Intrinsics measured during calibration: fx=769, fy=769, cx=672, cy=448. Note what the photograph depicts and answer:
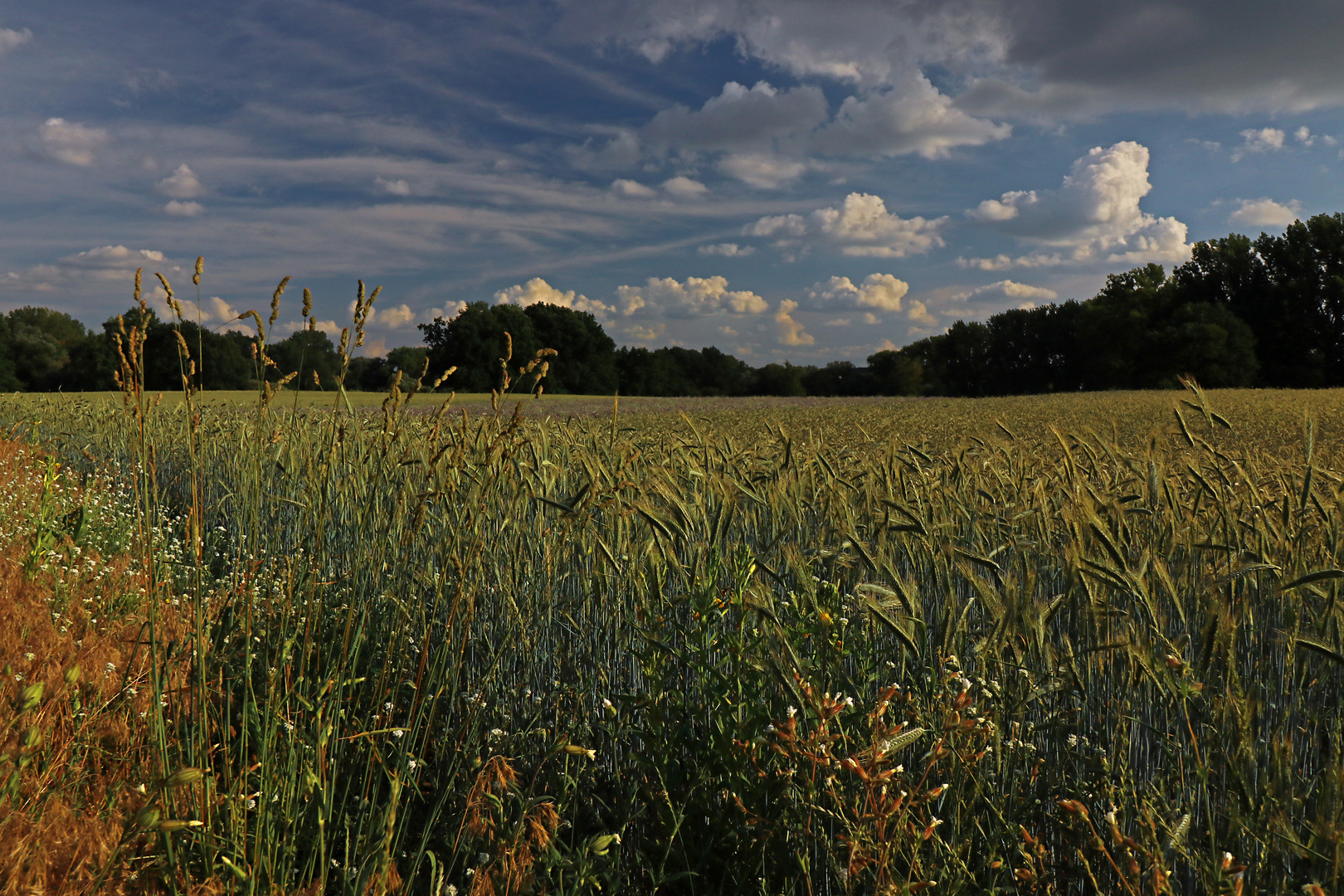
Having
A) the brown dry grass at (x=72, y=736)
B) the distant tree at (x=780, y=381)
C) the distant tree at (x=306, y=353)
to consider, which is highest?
the distant tree at (x=780, y=381)

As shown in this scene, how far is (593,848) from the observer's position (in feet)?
4.73

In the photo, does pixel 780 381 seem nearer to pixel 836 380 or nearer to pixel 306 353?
pixel 836 380

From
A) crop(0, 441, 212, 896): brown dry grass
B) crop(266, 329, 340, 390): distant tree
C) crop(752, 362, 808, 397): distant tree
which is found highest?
crop(752, 362, 808, 397): distant tree

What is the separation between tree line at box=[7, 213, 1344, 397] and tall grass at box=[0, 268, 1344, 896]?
98.0ft

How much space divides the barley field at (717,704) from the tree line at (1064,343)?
2967 centimetres

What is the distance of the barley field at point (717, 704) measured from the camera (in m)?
1.43

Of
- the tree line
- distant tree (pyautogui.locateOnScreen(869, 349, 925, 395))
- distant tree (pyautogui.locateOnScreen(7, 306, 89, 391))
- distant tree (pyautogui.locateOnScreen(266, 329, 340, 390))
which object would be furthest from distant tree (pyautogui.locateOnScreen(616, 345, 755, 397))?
distant tree (pyautogui.locateOnScreen(266, 329, 340, 390))

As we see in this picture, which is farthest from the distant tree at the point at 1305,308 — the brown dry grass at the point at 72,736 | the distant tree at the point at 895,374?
the brown dry grass at the point at 72,736

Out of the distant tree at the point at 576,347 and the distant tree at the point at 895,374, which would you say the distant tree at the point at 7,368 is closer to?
the distant tree at the point at 576,347

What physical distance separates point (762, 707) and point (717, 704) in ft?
0.37

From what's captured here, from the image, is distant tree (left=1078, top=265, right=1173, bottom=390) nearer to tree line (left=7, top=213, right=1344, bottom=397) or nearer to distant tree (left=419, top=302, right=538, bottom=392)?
tree line (left=7, top=213, right=1344, bottom=397)

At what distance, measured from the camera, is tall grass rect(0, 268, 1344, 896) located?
1415 mm

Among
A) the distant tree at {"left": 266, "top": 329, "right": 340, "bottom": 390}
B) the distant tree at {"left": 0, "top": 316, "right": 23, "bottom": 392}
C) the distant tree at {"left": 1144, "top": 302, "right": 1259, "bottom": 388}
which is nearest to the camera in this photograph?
the distant tree at {"left": 266, "top": 329, "right": 340, "bottom": 390}

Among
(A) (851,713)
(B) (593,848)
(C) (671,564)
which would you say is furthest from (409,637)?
(A) (851,713)
